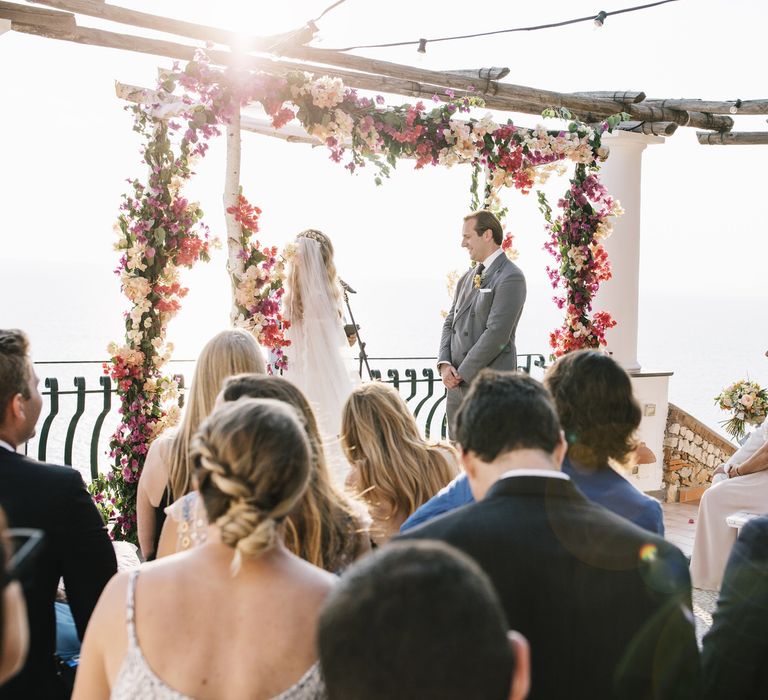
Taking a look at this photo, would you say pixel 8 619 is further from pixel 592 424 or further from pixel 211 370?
pixel 211 370

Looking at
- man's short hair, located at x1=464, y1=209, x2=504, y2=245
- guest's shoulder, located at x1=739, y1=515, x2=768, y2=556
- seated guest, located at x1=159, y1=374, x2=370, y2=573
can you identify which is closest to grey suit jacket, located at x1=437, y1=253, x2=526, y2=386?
man's short hair, located at x1=464, y1=209, x2=504, y2=245

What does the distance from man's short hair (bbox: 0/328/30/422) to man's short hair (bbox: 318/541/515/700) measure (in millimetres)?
1600

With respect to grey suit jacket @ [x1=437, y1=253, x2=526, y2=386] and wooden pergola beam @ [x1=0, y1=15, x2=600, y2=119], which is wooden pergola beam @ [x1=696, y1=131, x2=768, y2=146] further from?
wooden pergola beam @ [x1=0, y1=15, x2=600, y2=119]

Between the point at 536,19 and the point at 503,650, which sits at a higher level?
the point at 536,19

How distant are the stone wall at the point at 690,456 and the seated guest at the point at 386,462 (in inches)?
225

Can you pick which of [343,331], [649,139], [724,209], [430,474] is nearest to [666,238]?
[724,209]

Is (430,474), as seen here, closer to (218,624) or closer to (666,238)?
(218,624)

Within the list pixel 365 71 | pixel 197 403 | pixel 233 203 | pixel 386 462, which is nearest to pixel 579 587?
pixel 386 462

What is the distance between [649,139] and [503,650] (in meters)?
7.97

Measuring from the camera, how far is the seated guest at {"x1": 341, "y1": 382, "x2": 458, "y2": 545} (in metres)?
3.14

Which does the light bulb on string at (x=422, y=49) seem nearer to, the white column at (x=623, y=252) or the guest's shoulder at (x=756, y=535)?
the white column at (x=623, y=252)

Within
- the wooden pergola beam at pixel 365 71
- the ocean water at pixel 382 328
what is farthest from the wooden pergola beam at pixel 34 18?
the ocean water at pixel 382 328

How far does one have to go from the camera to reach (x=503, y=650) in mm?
1079

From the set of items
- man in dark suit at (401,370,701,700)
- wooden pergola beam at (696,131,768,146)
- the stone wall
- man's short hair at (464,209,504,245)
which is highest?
wooden pergola beam at (696,131,768,146)
